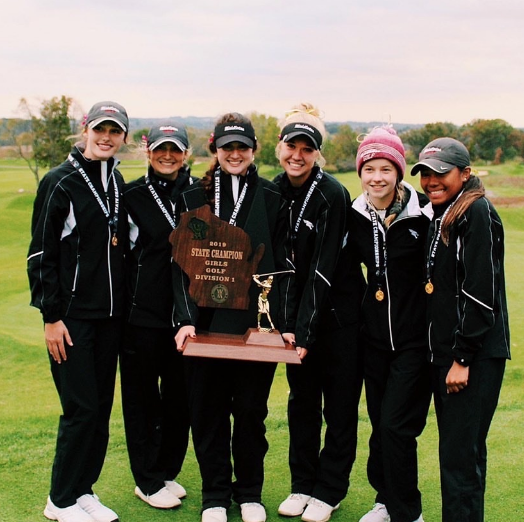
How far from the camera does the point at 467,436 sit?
399cm

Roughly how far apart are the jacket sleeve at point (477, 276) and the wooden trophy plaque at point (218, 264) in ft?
3.25

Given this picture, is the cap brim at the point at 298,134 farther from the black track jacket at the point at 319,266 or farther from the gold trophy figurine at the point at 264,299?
the gold trophy figurine at the point at 264,299

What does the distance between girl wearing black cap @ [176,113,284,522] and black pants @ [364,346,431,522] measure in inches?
25.9

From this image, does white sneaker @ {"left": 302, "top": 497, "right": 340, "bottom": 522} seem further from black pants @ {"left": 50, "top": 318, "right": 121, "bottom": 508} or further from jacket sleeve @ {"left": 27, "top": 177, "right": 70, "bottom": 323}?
jacket sleeve @ {"left": 27, "top": 177, "right": 70, "bottom": 323}

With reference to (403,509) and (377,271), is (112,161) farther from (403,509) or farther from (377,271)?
(403,509)

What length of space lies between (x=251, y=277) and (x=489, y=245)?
1.38 meters

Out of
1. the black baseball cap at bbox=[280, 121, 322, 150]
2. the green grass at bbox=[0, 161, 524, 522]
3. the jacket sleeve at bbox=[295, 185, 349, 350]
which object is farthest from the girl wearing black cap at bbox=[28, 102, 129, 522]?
the jacket sleeve at bbox=[295, 185, 349, 350]

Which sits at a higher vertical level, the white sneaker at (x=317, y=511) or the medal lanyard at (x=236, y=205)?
the medal lanyard at (x=236, y=205)

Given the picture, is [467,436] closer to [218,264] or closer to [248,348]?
[248,348]

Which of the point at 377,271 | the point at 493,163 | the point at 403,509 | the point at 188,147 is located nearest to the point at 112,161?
the point at 188,147

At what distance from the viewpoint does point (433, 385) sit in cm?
422

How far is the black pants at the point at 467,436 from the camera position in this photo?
13.0ft

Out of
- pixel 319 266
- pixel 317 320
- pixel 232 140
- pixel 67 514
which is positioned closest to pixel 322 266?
pixel 319 266

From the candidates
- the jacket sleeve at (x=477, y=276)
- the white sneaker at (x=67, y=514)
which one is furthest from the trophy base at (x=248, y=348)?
the white sneaker at (x=67, y=514)
